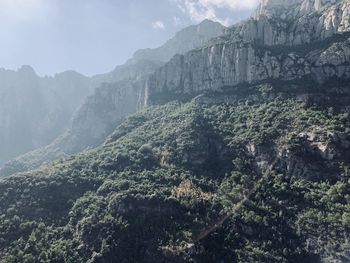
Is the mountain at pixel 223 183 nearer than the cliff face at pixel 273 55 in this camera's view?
Yes

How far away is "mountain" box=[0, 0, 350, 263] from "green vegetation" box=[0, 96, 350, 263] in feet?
0.92

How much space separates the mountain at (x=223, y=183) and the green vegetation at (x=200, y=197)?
0.92 ft

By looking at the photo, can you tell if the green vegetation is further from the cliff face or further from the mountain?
the cliff face

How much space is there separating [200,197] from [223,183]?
10.7 metres

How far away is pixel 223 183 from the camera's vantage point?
114562 mm

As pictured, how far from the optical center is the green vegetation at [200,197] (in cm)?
9075

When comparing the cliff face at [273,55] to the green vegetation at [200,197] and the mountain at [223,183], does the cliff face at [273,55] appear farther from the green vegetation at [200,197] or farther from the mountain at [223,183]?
the green vegetation at [200,197]

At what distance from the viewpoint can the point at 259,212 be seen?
101 m

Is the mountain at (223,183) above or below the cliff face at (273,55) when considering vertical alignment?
below

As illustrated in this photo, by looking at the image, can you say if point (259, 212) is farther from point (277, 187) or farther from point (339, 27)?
point (339, 27)

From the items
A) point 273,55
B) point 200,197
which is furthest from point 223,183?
point 273,55

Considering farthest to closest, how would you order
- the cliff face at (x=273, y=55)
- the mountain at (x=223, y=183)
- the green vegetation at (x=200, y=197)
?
the cliff face at (x=273, y=55) → the mountain at (x=223, y=183) → the green vegetation at (x=200, y=197)

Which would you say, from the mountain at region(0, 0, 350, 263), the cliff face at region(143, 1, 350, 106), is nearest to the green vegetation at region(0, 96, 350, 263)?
the mountain at region(0, 0, 350, 263)

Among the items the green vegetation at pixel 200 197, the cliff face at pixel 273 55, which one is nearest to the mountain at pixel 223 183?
the green vegetation at pixel 200 197
